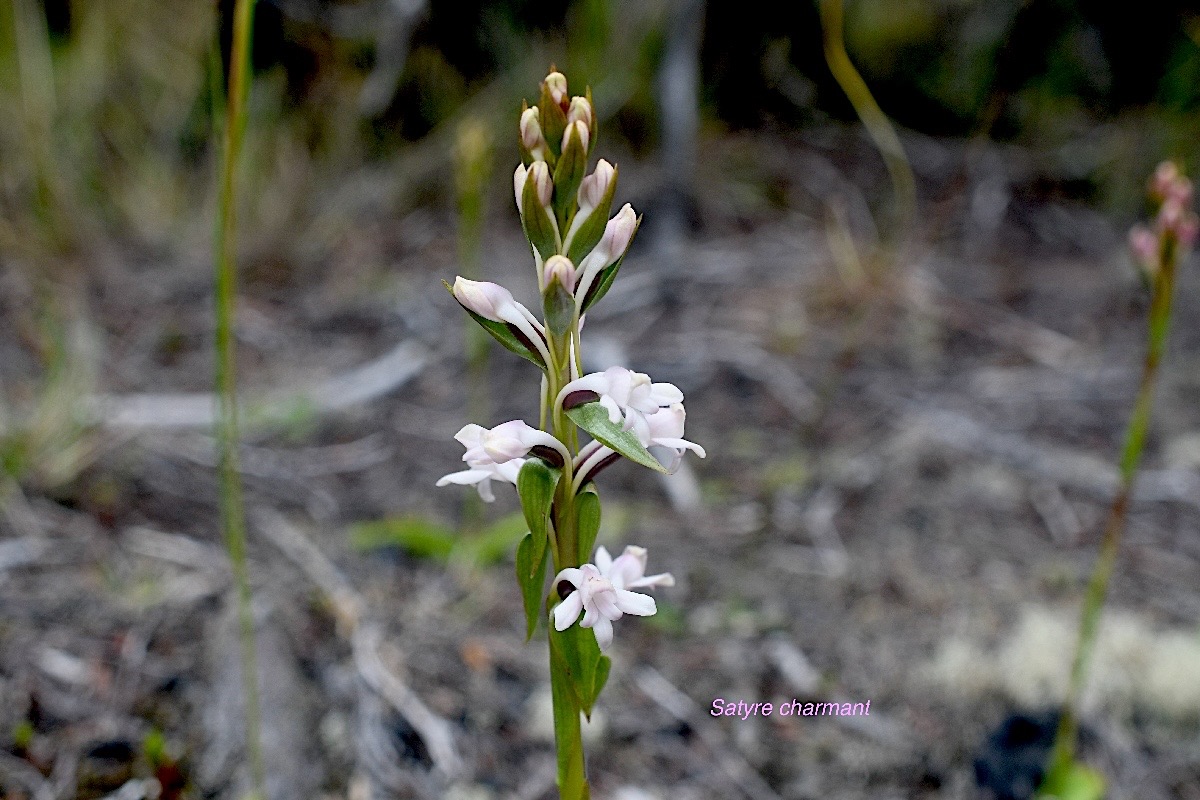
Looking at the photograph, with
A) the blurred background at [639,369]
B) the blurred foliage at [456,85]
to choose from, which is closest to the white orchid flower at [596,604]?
the blurred background at [639,369]

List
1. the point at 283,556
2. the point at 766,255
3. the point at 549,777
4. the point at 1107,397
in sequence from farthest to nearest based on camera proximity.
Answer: the point at 766,255
the point at 1107,397
the point at 283,556
the point at 549,777

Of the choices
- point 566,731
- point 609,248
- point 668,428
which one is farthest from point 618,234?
point 566,731

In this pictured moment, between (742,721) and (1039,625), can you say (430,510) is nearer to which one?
(742,721)

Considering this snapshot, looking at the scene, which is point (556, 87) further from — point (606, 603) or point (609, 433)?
point (606, 603)

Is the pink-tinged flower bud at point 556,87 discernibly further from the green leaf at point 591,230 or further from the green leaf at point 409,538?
the green leaf at point 409,538

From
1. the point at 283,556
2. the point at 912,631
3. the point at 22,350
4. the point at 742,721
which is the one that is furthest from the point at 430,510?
the point at 22,350
